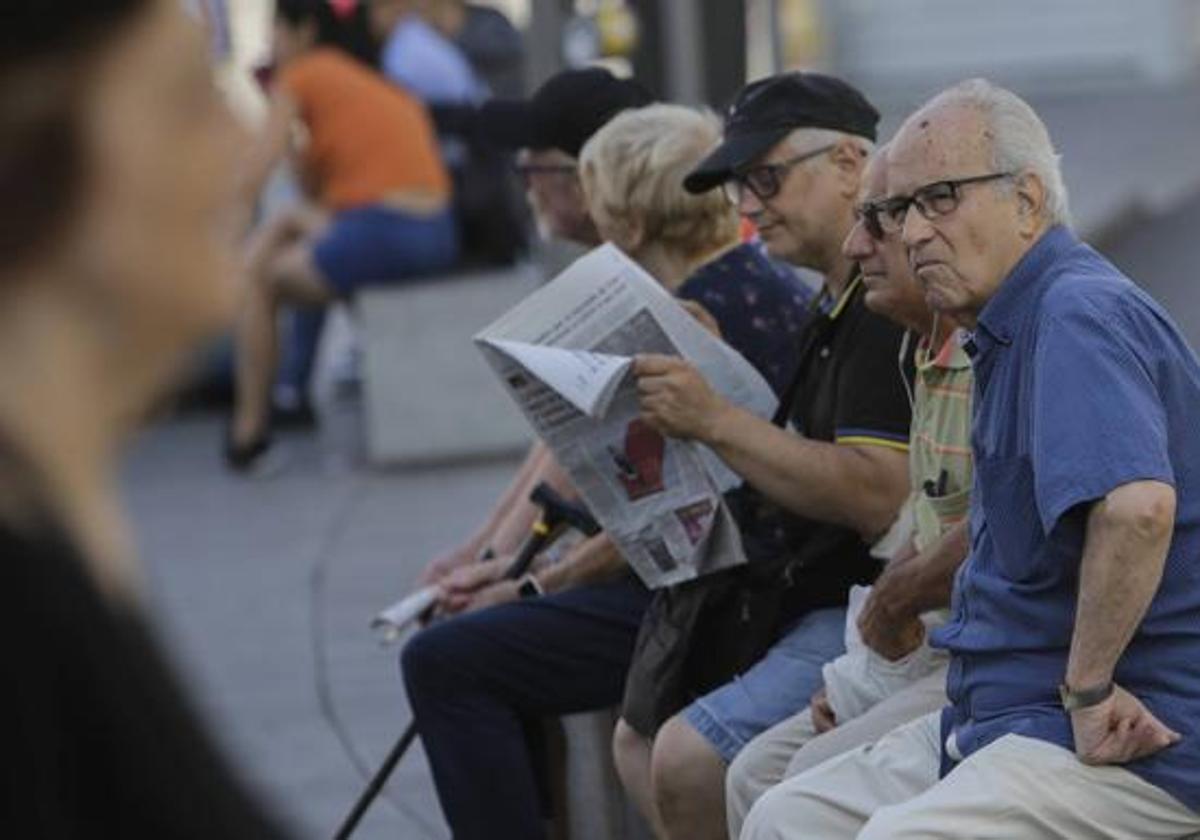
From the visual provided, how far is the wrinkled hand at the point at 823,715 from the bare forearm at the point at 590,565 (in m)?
0.79

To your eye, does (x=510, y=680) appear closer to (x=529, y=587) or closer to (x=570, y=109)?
(x=529, y=587)

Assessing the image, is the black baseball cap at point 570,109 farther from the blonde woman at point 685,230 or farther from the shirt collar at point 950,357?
the shirt collar at point 950,357

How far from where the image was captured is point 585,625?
16.4 ft

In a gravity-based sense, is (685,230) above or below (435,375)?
above

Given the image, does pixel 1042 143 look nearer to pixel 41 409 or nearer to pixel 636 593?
pixel 636 593

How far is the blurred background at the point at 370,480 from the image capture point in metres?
6.93

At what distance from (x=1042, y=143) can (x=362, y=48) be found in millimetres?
7030

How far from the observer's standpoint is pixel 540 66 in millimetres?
9938

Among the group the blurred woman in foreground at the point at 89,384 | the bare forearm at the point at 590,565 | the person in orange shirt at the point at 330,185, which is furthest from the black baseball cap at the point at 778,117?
the person in orange shirt at the point at 330,185

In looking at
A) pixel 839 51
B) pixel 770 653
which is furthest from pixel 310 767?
pixel 839 51

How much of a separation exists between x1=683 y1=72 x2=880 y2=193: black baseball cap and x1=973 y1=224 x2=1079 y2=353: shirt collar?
915mm

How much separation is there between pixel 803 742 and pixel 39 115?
3144 millimetres

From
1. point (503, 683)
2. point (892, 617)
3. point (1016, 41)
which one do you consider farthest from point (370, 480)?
point (1016, 41)

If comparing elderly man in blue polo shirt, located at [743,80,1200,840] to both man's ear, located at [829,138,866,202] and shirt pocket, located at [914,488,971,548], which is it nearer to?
shirt pocket, located at [914,488,971,548]
